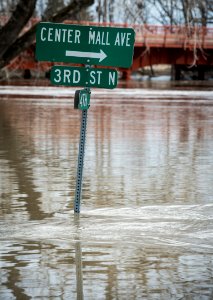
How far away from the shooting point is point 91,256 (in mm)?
9000

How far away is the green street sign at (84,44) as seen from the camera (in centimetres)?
1096

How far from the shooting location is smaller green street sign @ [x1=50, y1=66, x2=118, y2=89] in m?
10.9

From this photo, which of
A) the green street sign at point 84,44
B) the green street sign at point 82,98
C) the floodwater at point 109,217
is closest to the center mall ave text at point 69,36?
the green street sign at point 84,44

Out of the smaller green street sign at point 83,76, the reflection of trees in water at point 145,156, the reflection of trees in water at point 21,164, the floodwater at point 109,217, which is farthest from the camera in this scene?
the reflection of trees in water at point 145,156

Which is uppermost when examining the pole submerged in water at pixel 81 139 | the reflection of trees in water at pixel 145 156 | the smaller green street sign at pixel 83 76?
the smaller green street sign at pixel 83 76

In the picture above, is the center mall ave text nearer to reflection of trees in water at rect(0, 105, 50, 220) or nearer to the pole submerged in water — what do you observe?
the pole submerged in water

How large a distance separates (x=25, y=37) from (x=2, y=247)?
4409mm

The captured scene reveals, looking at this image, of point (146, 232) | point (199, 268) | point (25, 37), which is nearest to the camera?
point (199, 268)

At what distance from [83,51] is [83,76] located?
281mm

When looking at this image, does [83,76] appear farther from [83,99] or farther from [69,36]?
[69,36]

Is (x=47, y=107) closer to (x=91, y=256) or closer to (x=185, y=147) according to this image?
(x=185, y=147)

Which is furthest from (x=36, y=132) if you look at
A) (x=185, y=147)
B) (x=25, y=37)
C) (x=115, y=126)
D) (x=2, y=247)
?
(x=2, y=247)

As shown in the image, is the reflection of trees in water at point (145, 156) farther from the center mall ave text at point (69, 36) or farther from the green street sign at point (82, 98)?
the center mall ave text at point (69, 36)

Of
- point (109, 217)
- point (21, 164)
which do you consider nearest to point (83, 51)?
point (109, 217)
